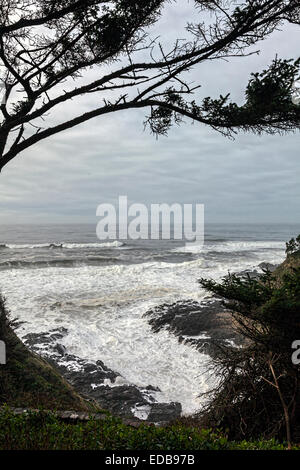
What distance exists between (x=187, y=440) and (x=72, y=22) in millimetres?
7269

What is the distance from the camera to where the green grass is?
3.24 metres

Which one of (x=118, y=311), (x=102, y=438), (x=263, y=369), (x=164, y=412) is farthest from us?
(x=118, y=311)

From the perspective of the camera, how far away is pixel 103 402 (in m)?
7.91

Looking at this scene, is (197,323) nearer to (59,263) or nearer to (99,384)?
(99,384)

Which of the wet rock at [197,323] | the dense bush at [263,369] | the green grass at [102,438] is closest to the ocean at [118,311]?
the wet rock at [197,323]

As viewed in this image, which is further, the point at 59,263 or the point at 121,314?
the point at 59,263

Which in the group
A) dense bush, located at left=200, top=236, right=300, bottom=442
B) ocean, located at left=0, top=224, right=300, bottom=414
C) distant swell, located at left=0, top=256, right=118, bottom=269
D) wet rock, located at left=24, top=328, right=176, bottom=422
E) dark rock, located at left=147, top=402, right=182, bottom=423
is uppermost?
dense bush, located at left=200, top=236, right=300, bottom=442

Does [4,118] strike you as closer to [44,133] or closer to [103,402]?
[44,133]

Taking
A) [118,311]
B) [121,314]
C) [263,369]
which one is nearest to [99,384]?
[263,369]

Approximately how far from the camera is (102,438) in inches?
136

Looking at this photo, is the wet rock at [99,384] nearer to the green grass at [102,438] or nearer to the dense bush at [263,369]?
the dense bush at [263,369]

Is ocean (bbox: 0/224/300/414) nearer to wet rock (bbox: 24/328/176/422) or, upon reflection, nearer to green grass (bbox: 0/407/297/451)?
wet rock (bbox: 24/328/176/422)

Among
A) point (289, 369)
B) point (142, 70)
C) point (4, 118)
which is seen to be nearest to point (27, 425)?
point (289, 369)

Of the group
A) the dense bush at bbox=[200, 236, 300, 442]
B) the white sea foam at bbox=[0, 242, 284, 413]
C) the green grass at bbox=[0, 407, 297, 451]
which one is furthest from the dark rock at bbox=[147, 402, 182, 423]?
the green grass at bbox=[0, 407, 297, 451]
